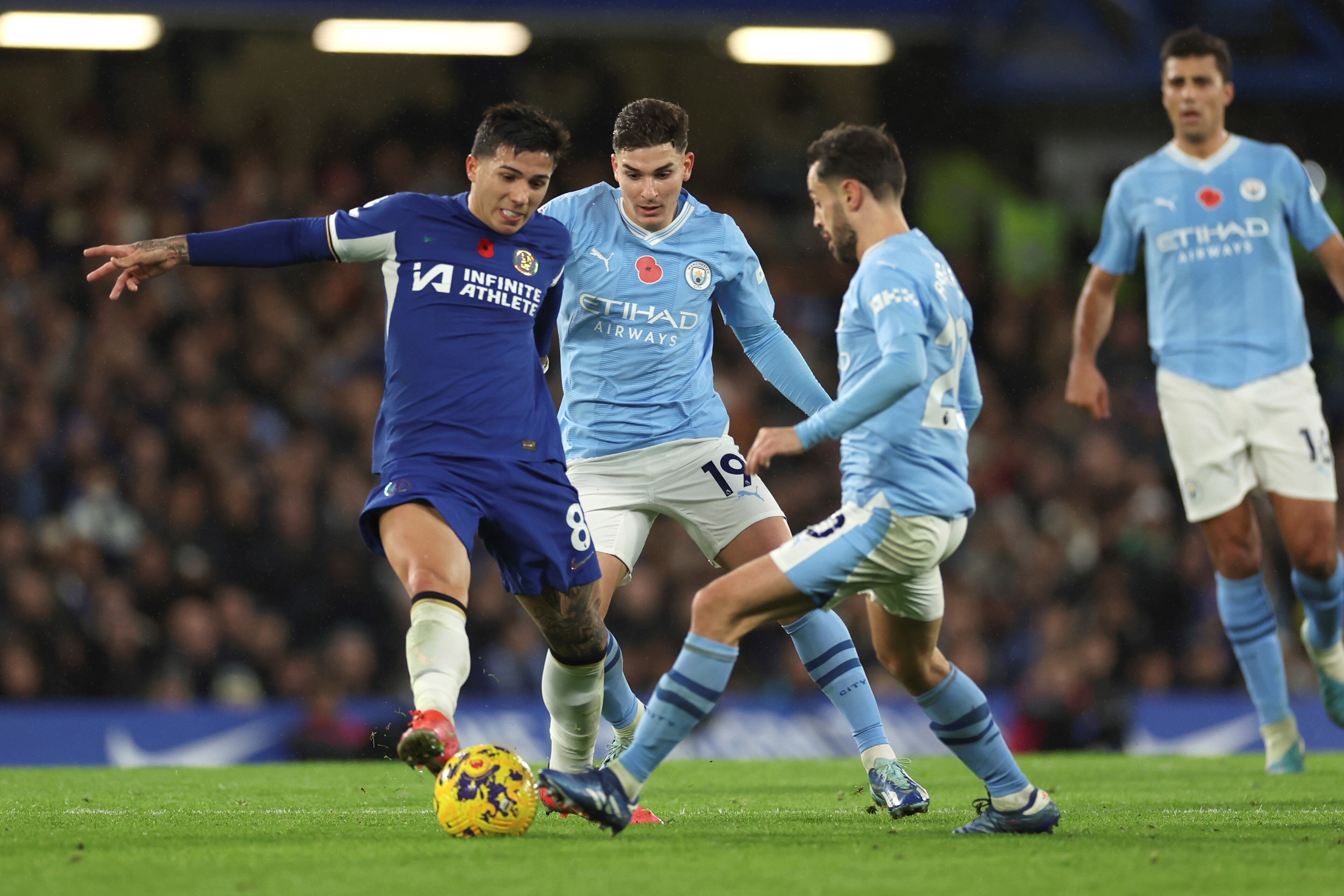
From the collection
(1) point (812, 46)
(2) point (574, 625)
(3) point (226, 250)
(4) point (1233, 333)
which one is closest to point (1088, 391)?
(4) point (1233, 333)

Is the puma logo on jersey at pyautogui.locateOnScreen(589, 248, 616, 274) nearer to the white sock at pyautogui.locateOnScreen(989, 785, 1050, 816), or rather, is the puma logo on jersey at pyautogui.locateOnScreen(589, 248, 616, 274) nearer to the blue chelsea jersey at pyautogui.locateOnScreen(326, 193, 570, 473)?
the blue chelsea jersey at pyautogui.locateOnScreen(326, 193, 570, 473)

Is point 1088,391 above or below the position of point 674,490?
above

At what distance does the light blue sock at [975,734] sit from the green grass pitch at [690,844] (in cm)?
21

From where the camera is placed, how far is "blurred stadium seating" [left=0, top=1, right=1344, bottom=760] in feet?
38.2

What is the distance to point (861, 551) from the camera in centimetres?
466

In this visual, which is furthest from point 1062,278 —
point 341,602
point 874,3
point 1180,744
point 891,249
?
point 891,249

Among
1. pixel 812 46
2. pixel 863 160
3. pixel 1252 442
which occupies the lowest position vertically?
pixel 1252 442

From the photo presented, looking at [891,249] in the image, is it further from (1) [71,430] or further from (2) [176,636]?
(1) [71,430]

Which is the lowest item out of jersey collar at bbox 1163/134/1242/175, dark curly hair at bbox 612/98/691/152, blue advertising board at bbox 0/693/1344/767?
blue advertising board at bbox 0/693/1344/767

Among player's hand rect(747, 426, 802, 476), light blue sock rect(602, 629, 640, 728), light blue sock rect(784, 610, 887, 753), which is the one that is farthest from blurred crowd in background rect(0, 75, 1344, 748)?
player's hand rect(747, 426, 802, 476)

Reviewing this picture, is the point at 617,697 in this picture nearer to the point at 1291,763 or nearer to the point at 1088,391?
the point at 1088,391

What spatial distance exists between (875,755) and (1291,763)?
2.51 meters

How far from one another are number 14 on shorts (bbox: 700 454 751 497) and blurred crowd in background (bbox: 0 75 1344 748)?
558 centimetres

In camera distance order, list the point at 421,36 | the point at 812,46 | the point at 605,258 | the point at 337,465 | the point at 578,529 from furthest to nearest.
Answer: the point at 812,46, the point at 421,36, the point at 337,465, the point at 605,258, the point at 578,529
